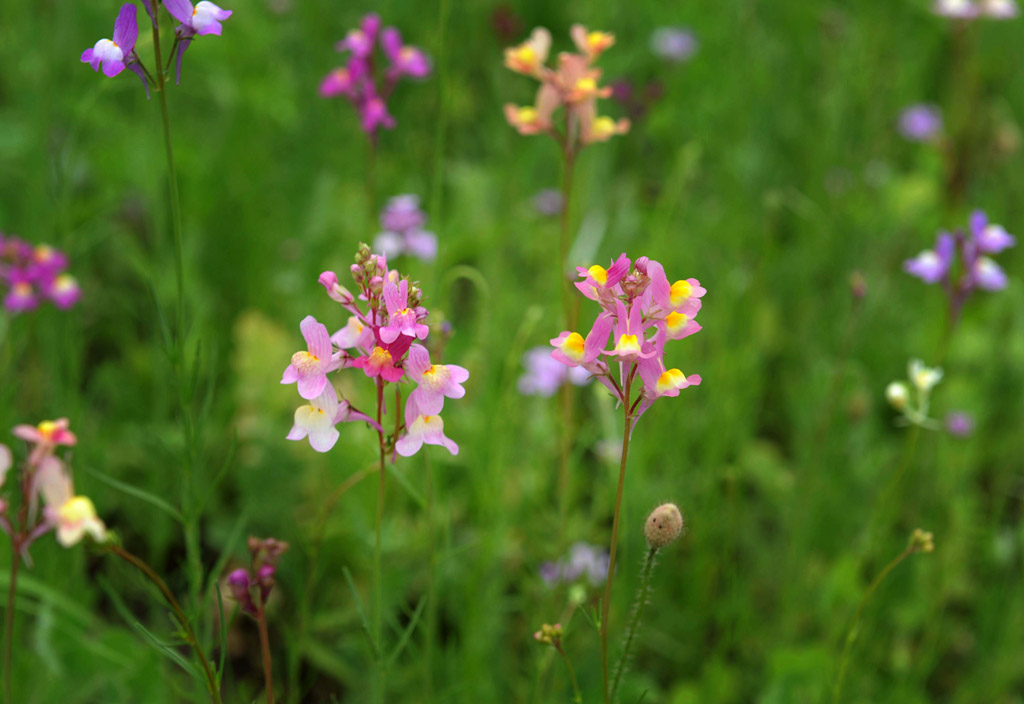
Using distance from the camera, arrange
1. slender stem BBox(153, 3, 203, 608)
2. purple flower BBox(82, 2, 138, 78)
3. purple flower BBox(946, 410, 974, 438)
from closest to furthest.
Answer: purple flower BBox(82, 2, 138, 78), slender stem BBox(153, 3, 203, 608), purple flower BBox(946, 410, 974, 438)

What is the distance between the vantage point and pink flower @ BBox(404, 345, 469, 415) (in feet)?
3.72

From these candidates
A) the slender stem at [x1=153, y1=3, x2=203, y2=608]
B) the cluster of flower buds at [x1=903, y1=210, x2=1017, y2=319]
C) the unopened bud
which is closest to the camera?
the slender stem at [x1=153, y1=3, x2=203, y2=608]

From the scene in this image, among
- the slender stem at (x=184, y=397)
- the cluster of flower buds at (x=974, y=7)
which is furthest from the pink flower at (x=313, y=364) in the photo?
the cluster of flower buds at (x=974, y=7)

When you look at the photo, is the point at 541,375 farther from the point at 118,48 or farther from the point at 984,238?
the point at 118,48

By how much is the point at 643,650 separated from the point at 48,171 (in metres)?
2.03

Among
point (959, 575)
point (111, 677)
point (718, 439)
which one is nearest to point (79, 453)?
point (111, 677)

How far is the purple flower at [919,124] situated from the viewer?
397 centimetres

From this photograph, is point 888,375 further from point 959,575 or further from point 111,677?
point 111,677

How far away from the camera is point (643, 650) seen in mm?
2320

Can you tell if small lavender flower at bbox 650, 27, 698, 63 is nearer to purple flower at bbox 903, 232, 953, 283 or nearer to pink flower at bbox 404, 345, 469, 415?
purple flower at bbox 903, 232, 953, 283

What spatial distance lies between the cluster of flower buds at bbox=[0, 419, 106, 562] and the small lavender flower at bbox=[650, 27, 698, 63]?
346 cm

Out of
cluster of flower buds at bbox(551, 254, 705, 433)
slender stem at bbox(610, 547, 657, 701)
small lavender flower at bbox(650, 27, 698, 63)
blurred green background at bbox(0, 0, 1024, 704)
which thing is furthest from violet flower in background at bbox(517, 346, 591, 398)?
small lavender flower at bbox(650, 27, 698, 63)

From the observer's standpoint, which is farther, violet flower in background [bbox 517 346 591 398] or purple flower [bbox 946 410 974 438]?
violet flower in background [bbox 517 346 591 398]

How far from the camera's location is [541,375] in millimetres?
2730
